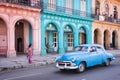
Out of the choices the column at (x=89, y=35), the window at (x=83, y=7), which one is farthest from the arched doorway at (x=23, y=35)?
Result: the column at (x=89, y=35)

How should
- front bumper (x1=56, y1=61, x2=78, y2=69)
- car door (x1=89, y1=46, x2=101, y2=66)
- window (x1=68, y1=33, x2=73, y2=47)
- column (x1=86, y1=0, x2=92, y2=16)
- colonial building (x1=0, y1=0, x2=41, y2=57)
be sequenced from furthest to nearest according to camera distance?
1. column (x1=86, y1=0, x2=92, y2=16)
2. window (x1=68, y1=33, x2=73, y2=47)
3. colonial building (x1=0, y1=0, x2=41, y2=57)
4. car door (x1=89, y1=46, x2=101, y2=66)
5. front bumper (x1=56, y1=61, x2=78, y2=69)

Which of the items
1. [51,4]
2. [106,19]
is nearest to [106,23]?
[106,19]

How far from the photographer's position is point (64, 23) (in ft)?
92.1

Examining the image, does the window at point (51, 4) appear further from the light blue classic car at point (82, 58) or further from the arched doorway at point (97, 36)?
the light blue classic car at point (82, 58)

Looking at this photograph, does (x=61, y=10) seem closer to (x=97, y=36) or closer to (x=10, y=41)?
(x=10, y=41)

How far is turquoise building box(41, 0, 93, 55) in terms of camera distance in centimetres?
2544

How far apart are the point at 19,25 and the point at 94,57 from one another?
14.4m

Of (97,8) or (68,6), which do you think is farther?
(97,8)

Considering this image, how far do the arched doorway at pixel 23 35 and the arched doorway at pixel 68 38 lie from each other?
221 inches

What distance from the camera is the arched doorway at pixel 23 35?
25.7 metres

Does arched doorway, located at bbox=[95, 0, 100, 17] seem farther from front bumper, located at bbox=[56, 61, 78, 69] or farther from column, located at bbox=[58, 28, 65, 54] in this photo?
front bumper, located at bbox=[56, 61, 78, 69]

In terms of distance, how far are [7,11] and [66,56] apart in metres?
10.5

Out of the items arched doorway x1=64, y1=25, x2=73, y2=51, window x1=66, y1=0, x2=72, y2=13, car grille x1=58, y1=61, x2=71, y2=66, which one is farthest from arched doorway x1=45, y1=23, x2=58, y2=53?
car grille x1=58, y1=61, x2=71, y2=66

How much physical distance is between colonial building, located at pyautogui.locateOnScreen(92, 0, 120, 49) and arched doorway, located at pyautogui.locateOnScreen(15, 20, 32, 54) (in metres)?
11.7
